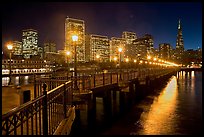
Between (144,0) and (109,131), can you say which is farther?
(109,131)

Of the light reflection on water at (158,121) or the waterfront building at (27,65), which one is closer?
the light reflection on water at (158,121)

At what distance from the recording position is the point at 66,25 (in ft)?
629

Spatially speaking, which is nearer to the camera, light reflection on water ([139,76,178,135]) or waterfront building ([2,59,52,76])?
light reflection on water ([139,76,178,135])

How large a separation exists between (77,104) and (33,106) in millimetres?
7838

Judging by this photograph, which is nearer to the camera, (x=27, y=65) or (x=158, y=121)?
(x=158, y=121)

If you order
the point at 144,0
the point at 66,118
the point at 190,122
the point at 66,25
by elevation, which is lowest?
the point at 190,122

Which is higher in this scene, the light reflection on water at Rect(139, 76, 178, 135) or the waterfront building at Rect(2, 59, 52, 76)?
the waterfront building at Rect(2, 59, 52, 76)

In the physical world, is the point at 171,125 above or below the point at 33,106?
below

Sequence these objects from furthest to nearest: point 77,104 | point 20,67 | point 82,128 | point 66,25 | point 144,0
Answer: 1. point 66,25
2. point 20,67
3. point 82,128
4. point 77,104
5. point 144,0

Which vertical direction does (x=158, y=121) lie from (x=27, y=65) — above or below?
below

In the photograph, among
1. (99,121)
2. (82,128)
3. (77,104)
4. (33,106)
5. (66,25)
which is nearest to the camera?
(33,106)

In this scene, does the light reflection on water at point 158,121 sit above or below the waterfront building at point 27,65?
below

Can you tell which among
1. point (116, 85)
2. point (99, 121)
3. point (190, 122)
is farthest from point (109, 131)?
point (190, 122)

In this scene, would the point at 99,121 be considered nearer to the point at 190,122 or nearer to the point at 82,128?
the point at 82,128
